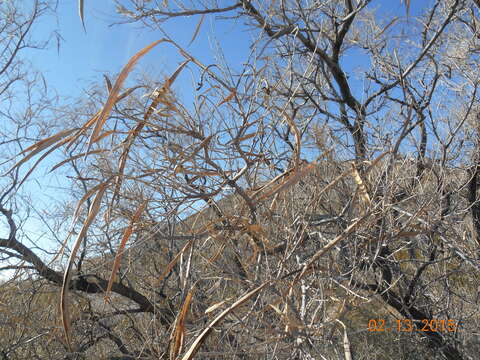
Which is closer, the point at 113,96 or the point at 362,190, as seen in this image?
the point at 113,96

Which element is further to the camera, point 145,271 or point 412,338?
point 145,271

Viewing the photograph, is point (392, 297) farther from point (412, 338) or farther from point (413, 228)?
point (413, 228)

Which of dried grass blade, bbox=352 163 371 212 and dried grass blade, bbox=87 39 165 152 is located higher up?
dried grass blade, bbox=87 39 165 152

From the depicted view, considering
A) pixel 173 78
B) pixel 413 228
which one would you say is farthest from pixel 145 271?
pixel 173 78

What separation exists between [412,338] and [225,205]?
251cm

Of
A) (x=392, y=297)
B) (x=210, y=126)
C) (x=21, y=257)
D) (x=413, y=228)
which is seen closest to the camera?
(x=210, y=126)

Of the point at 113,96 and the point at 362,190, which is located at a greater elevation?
the point at 113,96

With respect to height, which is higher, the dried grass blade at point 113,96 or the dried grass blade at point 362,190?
the dried grass blade at point 113,96

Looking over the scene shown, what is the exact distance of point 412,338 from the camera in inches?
127

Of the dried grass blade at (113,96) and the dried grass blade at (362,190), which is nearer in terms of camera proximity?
the dried grass blade at (113,96)

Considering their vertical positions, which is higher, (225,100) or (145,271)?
(225,100)

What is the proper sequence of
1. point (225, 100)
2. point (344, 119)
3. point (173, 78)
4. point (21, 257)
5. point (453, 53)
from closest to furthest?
point (173, 78) → point (225, 100) → point (344, 119) → point (21, 257) → point (453, 53)

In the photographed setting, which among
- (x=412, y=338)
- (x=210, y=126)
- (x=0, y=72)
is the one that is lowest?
(x=412, y=338)

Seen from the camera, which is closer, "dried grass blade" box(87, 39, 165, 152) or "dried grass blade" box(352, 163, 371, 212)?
"dried grass blade" box(87, 39, 165, 152)
